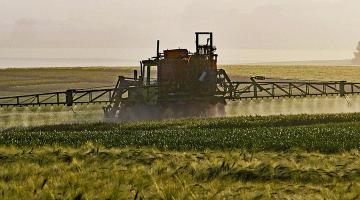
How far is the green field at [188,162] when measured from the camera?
852 cm

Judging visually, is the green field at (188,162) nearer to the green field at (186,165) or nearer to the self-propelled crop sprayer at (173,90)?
the green field at (186,165)

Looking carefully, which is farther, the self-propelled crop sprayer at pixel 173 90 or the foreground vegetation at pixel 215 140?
the self-propelled crop sprayer at pixel 173 90

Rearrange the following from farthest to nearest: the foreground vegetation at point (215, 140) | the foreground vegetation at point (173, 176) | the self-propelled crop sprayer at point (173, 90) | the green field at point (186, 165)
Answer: the self-propelled crop sprayer at point (173, 90)
the foreground vegetation at point (215, 140)
the green field at point (186, 165)
the foreground vegetation at point (173, 176)

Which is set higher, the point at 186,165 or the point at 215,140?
the point at 186,165

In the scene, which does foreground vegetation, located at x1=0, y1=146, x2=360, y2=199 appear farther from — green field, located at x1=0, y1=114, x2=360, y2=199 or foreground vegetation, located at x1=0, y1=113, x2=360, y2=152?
foreground vegetation, located at x1=0, y1=113, x2=360, y2=152

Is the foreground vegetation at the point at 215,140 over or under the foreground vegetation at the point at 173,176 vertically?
under

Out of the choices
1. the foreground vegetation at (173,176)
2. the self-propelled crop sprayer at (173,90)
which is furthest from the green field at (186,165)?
the self-propelled crop sprayer at (173,90)

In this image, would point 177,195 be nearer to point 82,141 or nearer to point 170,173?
point 170,173

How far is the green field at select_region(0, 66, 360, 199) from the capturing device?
8.52 m

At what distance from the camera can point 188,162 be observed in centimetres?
1265

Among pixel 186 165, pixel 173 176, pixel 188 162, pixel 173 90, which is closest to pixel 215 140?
pixel 188 162

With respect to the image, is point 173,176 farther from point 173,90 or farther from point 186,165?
point 173,90

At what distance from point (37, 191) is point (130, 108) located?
81.4ft

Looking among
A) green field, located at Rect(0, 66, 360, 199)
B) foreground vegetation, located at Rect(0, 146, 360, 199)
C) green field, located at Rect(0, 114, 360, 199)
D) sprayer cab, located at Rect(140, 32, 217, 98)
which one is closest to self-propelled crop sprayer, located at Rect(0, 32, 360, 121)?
sprayer cab, located at Rect(140, 32, 217, 98)
